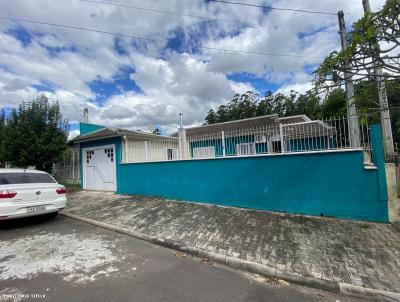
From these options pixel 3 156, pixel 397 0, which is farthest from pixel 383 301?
pixel 3 156

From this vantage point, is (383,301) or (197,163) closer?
(383,301)

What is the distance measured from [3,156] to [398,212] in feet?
52.8

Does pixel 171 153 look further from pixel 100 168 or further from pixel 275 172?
pixel 275 172

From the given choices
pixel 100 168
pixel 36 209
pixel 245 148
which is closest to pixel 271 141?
pixel 245 148

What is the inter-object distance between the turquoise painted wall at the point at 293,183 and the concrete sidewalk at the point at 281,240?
0.36 m

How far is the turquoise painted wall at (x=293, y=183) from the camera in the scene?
5.44 meters

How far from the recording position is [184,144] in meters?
10.1

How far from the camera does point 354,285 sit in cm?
311

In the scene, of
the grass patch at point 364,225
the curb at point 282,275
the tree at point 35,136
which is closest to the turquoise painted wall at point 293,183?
the grass patch at point 364,225

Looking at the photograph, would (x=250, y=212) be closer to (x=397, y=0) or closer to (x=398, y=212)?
(x=398, y=212)

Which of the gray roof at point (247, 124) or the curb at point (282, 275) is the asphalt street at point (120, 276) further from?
the gray roof at point (247, 124)

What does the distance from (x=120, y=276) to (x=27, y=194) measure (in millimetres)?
4162

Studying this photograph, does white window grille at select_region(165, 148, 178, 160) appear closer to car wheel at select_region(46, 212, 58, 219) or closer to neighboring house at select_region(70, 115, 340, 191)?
neighboring house at select_region(70, 115, 340, 191)

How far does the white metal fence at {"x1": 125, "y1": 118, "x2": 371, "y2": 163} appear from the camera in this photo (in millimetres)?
6098
